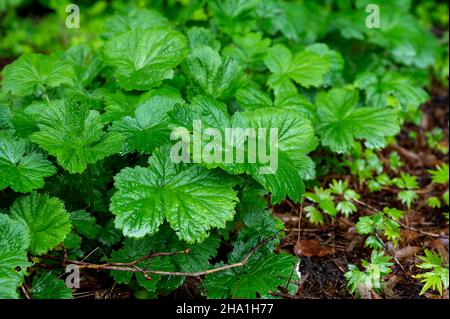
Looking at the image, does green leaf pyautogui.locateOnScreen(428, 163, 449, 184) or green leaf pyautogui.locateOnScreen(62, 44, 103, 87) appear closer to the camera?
green leaf pyautogui.locateOnScreen(62, 44, 103, 87)

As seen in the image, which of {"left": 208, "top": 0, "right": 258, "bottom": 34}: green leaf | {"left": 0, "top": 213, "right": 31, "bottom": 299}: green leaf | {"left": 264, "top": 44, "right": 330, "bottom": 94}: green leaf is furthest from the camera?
{"left": 208, "top": 0, "right": 258, "bottom": 34}: green leaf

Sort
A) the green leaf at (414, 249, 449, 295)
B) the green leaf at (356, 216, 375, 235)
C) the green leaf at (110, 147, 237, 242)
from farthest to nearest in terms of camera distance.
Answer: the green leaf at (356, 216, 375, 235), the green leaf at (414, 249, 449, 295), the green leaf at (110, 147, 237, 242)

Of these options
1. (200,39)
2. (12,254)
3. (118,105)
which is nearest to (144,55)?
(118,105)

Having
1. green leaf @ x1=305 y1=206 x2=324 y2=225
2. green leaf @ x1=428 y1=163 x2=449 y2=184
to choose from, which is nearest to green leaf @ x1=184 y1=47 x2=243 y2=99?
green leaf @ x1=305 y1=206 x2=324 y2=225

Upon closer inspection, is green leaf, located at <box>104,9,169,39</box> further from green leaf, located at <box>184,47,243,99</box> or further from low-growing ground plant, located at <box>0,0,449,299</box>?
green leaf, located at <box>184,47,243,99</box>

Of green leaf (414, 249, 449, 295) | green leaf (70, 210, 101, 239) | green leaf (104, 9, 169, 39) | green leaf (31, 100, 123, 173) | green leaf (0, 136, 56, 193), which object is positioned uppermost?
green leaf (104, 9, 169, 39)
